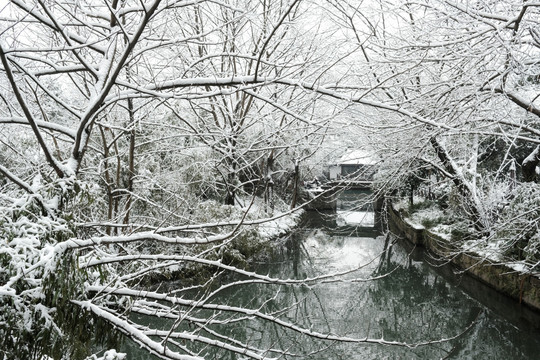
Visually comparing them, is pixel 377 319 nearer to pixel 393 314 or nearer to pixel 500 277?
pixel 393 314

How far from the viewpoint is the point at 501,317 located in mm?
7020

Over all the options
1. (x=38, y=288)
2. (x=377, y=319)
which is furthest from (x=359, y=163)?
(x=38, y=288)

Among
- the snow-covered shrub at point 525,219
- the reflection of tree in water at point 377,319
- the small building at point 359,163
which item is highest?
the small building at point 359,163

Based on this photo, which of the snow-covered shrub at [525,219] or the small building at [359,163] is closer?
the small building at [359,163]

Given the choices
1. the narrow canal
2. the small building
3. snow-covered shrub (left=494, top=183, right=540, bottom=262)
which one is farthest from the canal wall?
the small building

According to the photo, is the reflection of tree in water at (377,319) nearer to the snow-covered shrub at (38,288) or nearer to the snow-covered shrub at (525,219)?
the snow-covered shrub at (525,219)

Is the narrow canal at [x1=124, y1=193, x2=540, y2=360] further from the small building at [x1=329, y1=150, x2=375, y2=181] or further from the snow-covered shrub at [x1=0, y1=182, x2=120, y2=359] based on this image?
the snow-covered shrub at [x1=0, y1=182, x2=120, y2=359]

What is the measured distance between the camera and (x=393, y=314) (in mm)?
7367

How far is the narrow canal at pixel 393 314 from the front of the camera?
5762 mm

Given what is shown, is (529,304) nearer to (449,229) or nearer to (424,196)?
(449,229)

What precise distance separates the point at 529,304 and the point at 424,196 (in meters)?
10.3

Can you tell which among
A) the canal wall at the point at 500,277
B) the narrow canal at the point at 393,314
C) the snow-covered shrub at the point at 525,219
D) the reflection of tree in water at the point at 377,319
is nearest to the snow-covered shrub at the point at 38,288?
the narrow canal at the point at 393,314

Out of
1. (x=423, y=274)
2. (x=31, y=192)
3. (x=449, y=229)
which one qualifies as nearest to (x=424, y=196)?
(x=449, y=229)

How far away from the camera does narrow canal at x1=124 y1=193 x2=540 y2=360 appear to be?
5.76 meters
